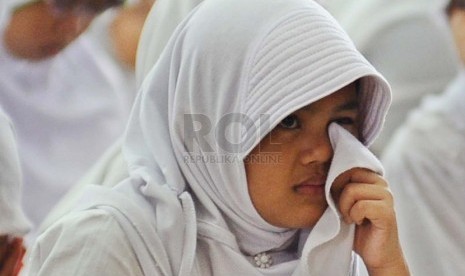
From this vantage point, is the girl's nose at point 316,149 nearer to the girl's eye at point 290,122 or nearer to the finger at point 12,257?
the girl's eye at point 290,122

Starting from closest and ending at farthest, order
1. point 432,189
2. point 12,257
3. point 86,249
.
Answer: point 86,249, point 12,257, point 432,189

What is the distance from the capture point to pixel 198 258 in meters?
0.98

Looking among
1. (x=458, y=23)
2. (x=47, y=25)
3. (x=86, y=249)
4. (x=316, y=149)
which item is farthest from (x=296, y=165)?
(x=458, y=23)

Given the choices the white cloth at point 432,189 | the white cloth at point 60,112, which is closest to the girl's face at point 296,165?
the white cloth at point 60,112

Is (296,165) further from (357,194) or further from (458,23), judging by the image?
(458,23)

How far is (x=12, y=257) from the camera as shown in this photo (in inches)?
46.3

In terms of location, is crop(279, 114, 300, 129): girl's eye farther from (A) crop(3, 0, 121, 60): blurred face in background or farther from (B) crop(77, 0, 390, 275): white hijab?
(A) crop(3, 0, 121, 60): blurred face in background

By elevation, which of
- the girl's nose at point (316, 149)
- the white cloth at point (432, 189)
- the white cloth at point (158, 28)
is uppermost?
the white cloth at point (158, 28)

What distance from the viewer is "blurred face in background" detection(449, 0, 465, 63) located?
1.64 metres

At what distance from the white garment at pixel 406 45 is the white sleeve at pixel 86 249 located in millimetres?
816

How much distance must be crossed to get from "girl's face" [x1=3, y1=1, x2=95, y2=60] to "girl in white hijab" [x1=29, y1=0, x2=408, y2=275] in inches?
14.7

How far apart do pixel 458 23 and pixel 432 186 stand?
0.32 metres

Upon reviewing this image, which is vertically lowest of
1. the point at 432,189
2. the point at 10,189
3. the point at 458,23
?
the point at 432,189

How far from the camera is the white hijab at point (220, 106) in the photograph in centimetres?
94
